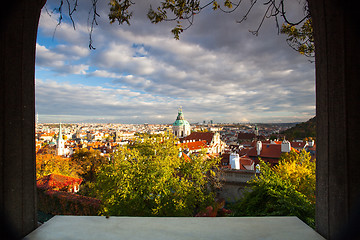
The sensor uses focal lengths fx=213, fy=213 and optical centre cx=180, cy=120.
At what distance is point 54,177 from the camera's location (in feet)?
57.8

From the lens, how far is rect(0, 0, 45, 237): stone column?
49.9 inches

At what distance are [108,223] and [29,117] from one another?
100 cm

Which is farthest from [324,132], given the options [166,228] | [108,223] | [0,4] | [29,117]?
[0,4]

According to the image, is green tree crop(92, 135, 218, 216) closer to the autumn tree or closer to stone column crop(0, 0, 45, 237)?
stone column crop(0, 0, 45, 237)

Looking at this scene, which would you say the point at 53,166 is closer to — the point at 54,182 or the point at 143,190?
the point at 54,182

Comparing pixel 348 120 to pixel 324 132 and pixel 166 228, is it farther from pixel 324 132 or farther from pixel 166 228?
pixel 166 228

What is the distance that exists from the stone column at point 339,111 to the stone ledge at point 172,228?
361 millimetres

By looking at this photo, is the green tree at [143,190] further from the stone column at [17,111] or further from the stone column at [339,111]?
the stone column at [339,111]

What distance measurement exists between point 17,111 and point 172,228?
1.34m

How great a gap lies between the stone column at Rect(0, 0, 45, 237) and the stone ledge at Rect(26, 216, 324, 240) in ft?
0.96

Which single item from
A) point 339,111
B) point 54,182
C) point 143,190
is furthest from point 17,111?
point 54,182

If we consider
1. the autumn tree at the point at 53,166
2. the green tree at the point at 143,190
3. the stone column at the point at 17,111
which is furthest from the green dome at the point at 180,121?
the stone column at the point at 17,111

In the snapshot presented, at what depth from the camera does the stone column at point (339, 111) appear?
120cm

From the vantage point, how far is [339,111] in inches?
49.0
